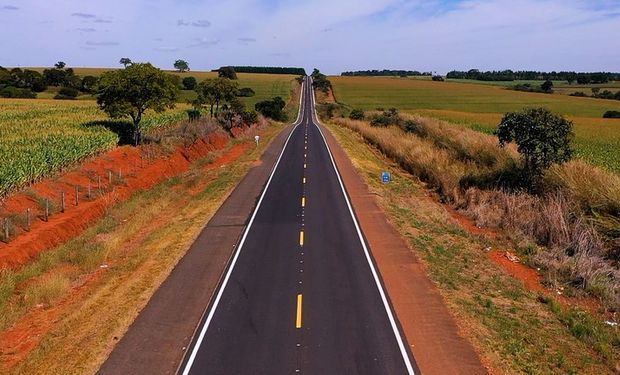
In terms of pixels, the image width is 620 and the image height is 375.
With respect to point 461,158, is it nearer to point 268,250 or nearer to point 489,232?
point 489,232

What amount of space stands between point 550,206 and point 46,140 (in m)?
30.5

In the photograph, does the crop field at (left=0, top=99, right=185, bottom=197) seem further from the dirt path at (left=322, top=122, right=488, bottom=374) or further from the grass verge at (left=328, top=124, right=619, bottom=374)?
the grass verge at (left=328, top=124, right=619, bottom=374)

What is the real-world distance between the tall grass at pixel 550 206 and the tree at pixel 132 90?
823 inches

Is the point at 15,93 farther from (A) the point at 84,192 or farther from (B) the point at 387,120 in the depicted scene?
(A) the point at 84,192

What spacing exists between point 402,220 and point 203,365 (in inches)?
578

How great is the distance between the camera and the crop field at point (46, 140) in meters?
26.0

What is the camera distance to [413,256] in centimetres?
1850

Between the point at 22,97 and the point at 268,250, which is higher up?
the point at 22,97

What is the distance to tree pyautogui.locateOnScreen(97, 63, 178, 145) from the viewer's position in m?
38.5

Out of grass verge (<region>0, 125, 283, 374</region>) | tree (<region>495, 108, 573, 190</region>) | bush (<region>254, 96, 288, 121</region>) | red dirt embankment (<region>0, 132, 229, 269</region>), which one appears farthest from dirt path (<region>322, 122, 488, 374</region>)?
bush (<region>254, 96, 288, 121</region>)

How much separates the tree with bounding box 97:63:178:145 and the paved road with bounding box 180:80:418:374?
65.5 feet

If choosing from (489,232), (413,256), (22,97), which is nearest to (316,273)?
(413,256)

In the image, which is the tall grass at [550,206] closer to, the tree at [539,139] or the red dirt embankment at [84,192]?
the tree at [539,139]

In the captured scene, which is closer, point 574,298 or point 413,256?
point 574,298
